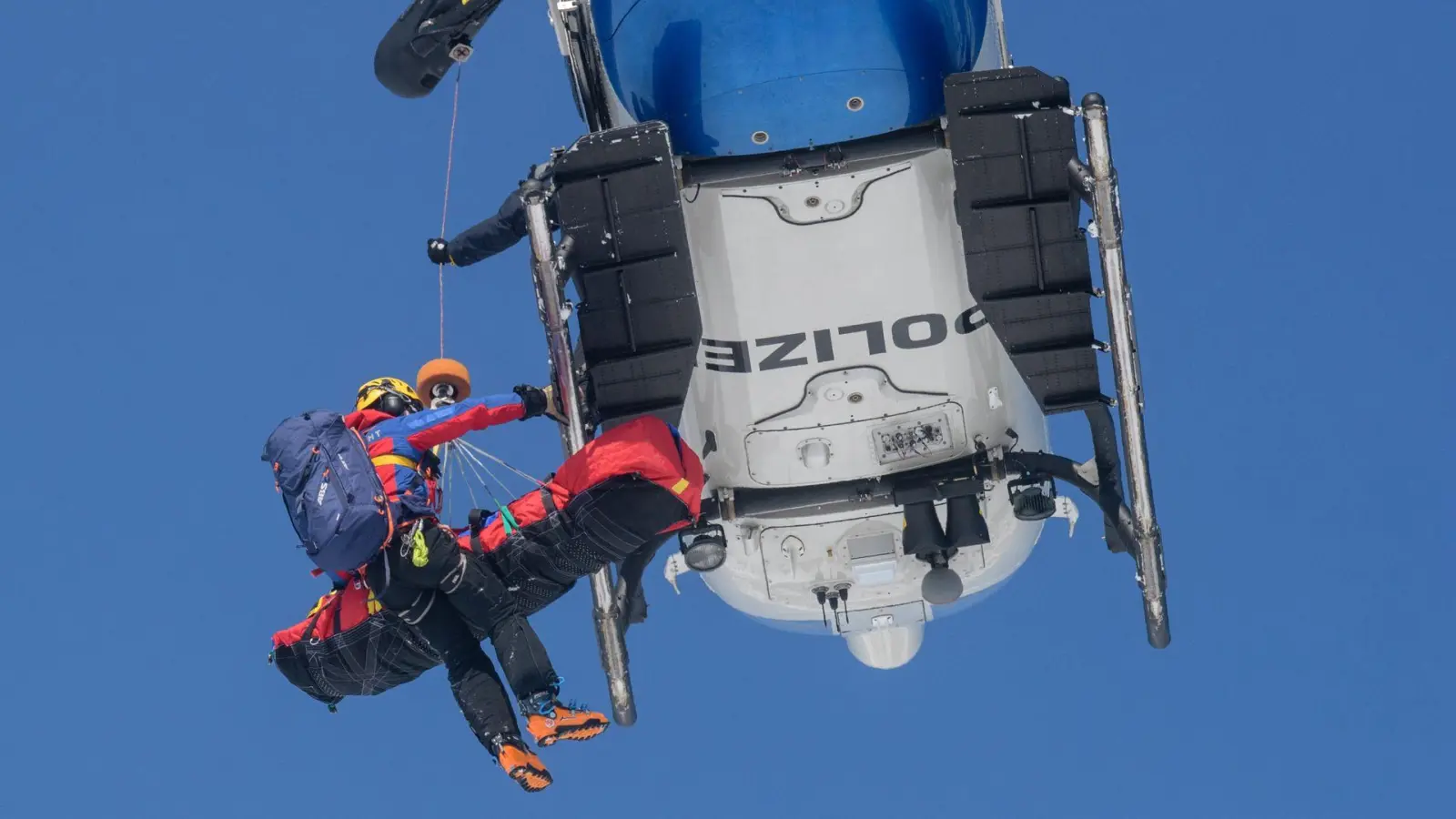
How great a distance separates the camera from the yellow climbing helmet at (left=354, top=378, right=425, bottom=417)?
642 inches

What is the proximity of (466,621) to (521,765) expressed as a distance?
114 cm

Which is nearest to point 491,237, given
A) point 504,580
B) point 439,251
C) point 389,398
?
point 439,251

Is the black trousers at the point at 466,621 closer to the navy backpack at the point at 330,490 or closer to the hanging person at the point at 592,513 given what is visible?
the hanging person at the point at 592,513

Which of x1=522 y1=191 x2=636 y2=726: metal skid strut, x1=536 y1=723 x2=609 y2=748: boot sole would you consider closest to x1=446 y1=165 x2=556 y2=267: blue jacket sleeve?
x1=522 y1=191 x2=636 y2=726: metal skid strut

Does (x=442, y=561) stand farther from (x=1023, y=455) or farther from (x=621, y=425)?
(x=1023, y=455)

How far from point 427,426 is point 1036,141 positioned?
4.53 m

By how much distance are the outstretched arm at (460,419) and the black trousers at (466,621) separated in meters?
0.63

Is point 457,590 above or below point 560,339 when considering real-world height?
below

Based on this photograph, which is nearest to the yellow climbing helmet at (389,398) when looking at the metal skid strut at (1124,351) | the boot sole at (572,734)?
the boot sole at (572,734)

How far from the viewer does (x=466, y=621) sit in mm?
16016

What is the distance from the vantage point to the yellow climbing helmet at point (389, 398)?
642 inches

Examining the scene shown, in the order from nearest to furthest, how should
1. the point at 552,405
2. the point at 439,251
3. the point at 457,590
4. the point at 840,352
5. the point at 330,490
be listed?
the point at 330,490
the point at 457,590
the point at 552,405
the point at 840,352
the point at 439,251

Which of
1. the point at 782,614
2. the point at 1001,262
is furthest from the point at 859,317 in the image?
the point at 782,614

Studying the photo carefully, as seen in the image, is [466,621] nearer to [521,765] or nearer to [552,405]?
[521,765]
